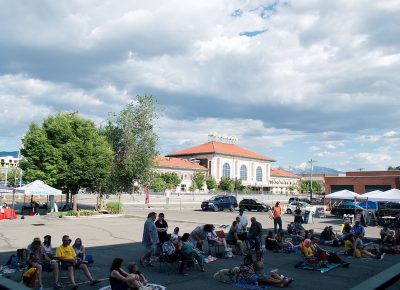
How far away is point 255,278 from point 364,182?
49.2m

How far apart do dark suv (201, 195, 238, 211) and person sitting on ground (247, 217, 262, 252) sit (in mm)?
28160

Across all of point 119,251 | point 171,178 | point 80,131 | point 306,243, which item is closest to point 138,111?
point 80,131

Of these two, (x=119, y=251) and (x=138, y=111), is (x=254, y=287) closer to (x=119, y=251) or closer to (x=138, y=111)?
(x=119, y=251)

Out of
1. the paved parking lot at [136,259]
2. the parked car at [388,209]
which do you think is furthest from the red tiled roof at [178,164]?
the paved parking lot at [136,259]

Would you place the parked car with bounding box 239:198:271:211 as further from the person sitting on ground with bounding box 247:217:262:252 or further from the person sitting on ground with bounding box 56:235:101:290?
the person sitting on ground with bounding box 56:235:101:290

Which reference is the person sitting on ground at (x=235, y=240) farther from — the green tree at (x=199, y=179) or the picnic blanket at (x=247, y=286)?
the green tree at (x=199, y=179)

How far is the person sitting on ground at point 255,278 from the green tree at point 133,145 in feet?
92.5

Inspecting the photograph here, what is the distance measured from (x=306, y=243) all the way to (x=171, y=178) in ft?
247

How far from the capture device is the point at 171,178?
8819 centimetres

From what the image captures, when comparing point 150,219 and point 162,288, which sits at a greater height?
point 150,219

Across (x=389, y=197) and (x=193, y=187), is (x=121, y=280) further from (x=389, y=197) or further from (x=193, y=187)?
(x=193, y=187)

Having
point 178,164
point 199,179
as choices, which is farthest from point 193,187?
point 178,164

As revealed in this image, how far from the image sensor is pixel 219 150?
104688 mm

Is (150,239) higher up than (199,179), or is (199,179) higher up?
(199,179)
